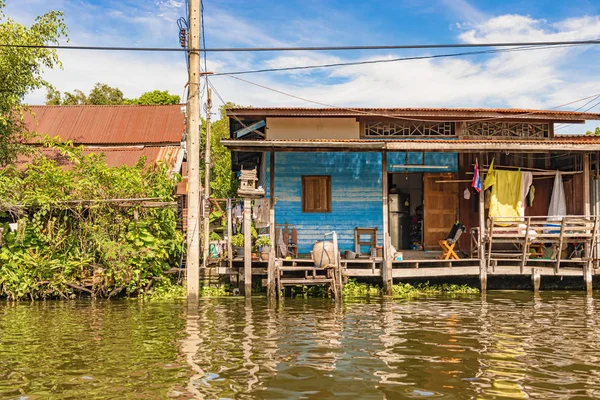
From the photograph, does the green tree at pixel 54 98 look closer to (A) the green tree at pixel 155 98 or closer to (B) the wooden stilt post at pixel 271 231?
(A) the green tree at pixel 155 98

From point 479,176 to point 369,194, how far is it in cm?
353

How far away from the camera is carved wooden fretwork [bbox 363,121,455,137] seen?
19203mm

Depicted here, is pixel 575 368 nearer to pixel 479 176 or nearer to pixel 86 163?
pixel 479 176

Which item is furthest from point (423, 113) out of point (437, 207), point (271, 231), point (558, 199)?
point (271, 231)

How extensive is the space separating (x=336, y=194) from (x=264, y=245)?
3.12 metres

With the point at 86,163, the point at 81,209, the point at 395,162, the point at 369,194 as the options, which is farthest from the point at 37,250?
the point at 395,162

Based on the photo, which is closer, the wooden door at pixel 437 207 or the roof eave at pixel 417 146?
the roof eave at pixel 417 146

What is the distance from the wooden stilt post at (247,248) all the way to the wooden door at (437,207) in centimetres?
671

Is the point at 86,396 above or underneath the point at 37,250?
underneath

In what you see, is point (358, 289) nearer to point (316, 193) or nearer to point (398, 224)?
point (316, 193)

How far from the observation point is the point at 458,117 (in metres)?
19.0

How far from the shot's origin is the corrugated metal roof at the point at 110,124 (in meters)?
26.7

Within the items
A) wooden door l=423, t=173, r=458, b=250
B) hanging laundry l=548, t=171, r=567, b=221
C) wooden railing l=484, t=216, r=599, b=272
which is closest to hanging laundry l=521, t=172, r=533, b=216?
wooden railing l=484, t=216, r=599, b=272

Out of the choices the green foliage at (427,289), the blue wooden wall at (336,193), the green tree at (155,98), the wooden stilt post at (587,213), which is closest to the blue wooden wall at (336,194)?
the blue wooden wall at (336,193)
